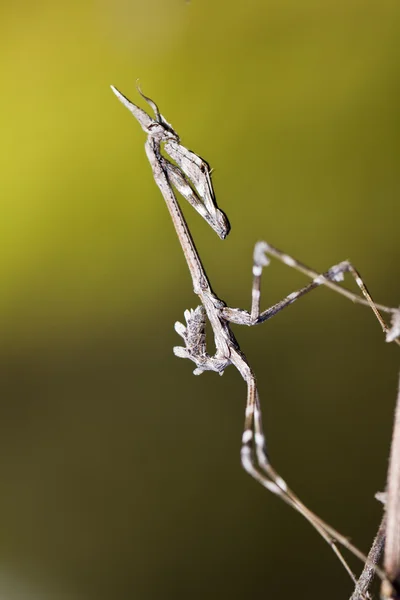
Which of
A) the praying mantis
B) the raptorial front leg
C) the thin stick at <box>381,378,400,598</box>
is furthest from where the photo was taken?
the raptorial front leg

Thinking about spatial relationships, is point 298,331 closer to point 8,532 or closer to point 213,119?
point 213,119

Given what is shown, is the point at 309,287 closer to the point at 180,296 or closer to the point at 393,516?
the point at 393,516

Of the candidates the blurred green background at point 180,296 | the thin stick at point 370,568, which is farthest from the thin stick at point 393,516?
the blurred green background at point 180,296

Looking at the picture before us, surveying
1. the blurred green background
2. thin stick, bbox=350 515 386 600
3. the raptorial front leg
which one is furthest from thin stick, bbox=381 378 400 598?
the blurred green background

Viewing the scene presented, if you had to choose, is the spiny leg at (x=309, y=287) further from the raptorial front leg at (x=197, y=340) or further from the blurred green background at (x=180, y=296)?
the blurred green background at (x=180, y=296)

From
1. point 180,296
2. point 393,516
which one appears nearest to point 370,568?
point 393,516

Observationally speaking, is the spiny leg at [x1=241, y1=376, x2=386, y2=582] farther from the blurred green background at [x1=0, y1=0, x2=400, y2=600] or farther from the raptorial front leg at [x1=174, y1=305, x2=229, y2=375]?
the blurred green background at [x1=0, y1=0, x2=400, y2=600]
